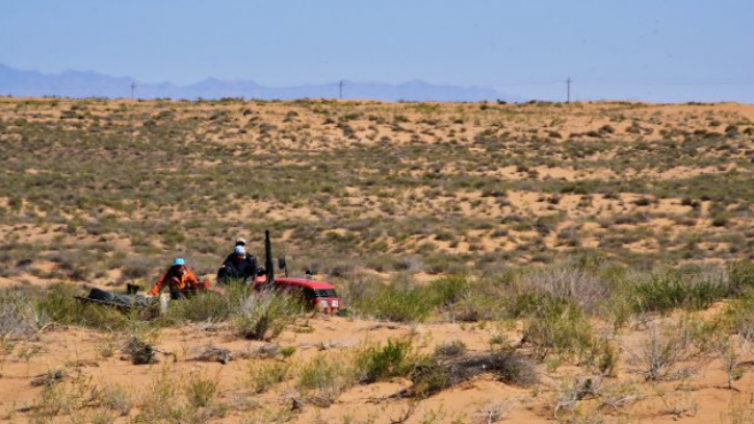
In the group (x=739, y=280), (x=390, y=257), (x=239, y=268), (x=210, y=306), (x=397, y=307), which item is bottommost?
(x=390, y=257)

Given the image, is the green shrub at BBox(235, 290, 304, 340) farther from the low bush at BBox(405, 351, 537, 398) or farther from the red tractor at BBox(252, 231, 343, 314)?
the low bush at BBox(405, 351, 537, 398)

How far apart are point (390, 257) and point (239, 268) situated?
15.2 m

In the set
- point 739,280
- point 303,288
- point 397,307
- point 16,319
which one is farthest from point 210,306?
point 739,280

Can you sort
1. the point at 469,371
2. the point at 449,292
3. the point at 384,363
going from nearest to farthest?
the point at 469,371, the point at 384,363, the point at 449,292

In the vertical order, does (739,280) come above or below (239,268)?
below

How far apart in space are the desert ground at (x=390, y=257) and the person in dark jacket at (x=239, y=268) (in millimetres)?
1539

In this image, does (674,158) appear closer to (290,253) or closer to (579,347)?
(290,253)

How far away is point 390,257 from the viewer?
2952 centimetres

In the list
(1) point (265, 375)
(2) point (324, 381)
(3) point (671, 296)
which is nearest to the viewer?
(2) point (324, 381)

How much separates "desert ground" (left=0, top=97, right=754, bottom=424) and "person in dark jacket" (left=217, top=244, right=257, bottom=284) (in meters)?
1.54

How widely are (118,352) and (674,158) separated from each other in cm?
4714

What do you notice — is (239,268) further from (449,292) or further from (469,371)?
(469,371)

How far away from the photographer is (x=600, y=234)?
33.1 meters

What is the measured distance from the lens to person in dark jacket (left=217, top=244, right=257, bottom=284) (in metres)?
14.4
